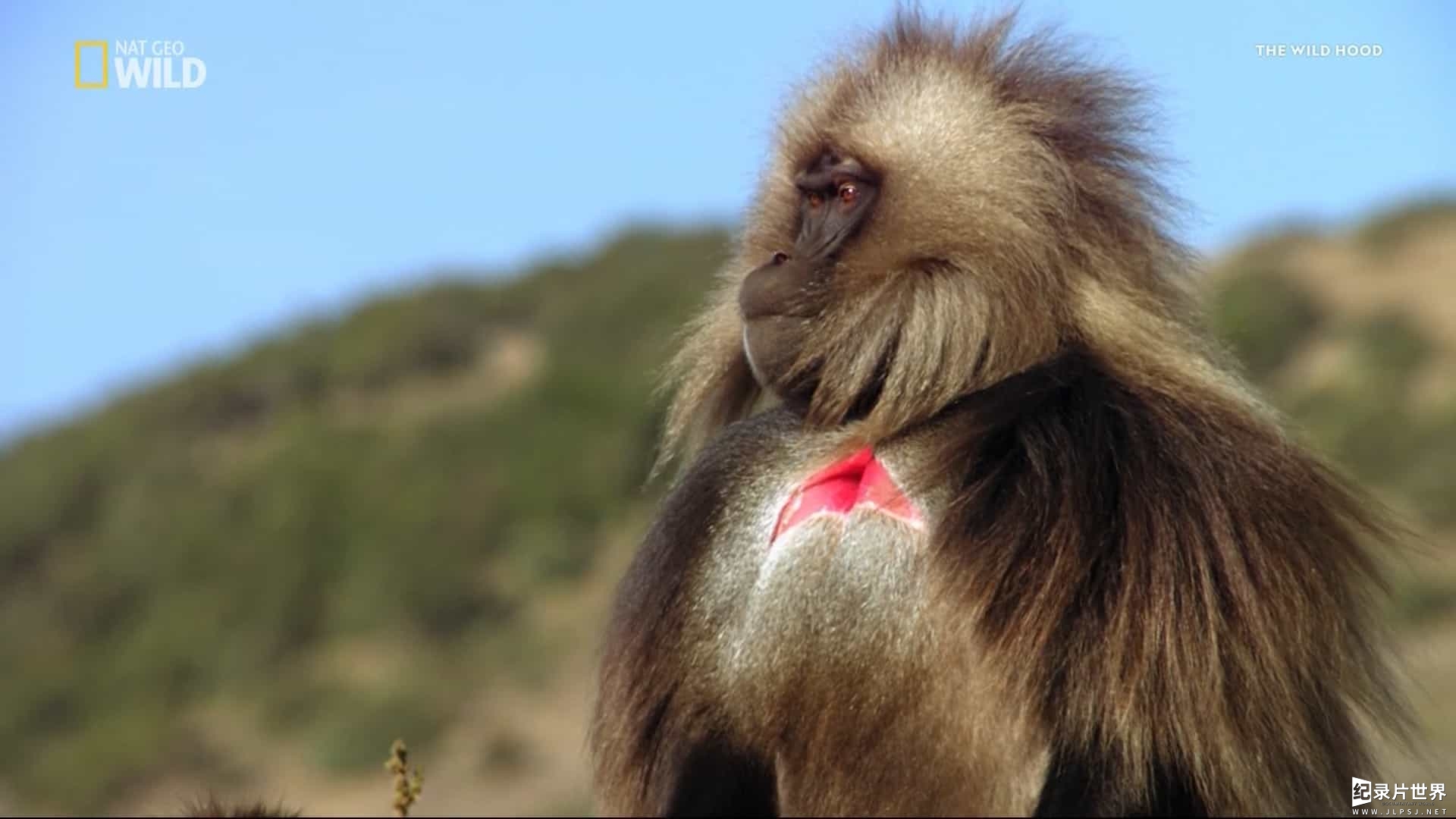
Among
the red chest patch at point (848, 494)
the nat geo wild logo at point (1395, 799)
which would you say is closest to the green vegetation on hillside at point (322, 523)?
the nat geo wild logo at point (1395, 799)

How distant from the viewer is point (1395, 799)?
15.2ft

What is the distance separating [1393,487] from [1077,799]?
1561 centimetres

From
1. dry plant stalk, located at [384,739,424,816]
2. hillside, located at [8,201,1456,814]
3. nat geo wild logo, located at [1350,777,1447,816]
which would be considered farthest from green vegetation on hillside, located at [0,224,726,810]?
nat geo wild logo, located at [1350,777,1447,816]

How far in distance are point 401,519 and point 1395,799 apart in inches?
708

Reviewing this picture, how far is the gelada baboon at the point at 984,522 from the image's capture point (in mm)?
3463

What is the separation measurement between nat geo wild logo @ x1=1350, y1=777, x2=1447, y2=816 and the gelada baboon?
7cm

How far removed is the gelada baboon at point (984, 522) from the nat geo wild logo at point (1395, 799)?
0.23 ft

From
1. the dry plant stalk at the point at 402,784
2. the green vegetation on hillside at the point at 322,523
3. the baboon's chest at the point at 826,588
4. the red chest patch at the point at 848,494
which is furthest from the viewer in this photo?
the green vegetation on hillside at the point at 322,523

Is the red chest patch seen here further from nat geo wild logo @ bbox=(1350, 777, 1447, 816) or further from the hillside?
the hillside

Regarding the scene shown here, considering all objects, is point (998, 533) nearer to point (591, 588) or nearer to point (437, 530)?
point (591, 588)

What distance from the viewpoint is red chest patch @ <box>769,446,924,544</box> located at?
3.70m

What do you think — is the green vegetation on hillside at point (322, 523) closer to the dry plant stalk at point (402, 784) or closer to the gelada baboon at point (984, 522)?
the dry plant stalk at point (402, 784)

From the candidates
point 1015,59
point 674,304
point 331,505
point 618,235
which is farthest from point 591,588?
point 1015,59

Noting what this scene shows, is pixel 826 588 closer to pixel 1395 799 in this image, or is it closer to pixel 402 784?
pixel 402 784
